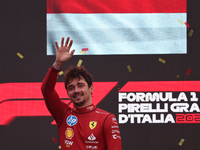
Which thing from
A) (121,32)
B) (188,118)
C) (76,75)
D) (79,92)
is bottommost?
(188,118)

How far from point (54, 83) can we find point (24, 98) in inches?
55.0

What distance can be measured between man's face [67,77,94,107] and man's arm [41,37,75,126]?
0.11m

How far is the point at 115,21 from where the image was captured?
258 cm

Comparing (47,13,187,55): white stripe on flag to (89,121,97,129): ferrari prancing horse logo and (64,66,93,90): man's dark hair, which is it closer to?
(64,66,93,90): man's dark hair

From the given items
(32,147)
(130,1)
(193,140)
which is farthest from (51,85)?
(193,140)

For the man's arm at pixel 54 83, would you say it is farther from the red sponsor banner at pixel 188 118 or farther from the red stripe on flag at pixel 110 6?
the red sponsor banner at pixel 188 118

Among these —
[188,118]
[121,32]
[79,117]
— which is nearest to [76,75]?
[79,117]

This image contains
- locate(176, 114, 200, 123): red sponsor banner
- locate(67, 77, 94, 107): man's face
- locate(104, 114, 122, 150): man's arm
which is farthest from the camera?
locate(176, 114, 200, 123): red sponsor banner

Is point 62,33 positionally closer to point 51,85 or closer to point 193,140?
A: point 51,85

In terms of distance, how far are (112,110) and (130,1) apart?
1.29 metres

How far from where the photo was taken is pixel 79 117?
1.38 m

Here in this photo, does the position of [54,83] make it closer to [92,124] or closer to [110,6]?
[92,124]

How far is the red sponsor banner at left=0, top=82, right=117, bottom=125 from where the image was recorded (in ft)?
8.43

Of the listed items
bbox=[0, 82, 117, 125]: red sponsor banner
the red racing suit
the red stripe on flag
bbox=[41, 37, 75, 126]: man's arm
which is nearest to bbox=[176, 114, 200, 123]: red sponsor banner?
bbox=[0, 82, 117, 125]: red sponsor banner
